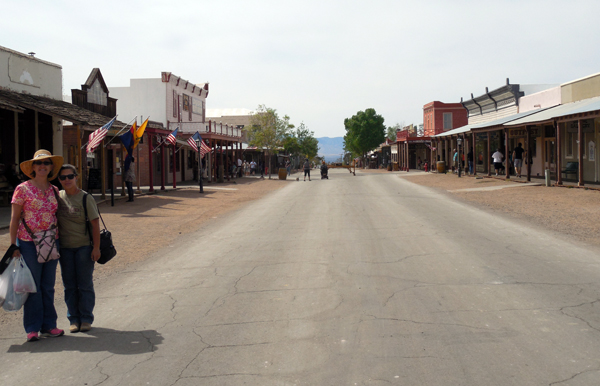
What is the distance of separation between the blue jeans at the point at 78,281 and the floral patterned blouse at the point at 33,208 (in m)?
0.37

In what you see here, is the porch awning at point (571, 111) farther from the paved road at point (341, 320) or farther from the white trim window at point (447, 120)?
the white trim window at point (447, 120)

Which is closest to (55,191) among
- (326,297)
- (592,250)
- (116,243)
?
(326,297)

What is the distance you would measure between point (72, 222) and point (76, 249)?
0.28 meters

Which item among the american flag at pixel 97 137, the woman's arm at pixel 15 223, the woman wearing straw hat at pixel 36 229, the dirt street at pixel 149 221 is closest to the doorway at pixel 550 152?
the dirt street at pixel 149 221

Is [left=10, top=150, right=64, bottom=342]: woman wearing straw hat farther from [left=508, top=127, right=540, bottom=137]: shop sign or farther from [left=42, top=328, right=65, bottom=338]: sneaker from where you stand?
[left=508, top=127, right=540, bottom=137]: shop sign

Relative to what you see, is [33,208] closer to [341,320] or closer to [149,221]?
[341,320]

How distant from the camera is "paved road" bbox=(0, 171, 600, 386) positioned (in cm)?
442

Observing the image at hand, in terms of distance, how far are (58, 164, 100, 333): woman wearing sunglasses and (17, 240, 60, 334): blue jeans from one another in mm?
141

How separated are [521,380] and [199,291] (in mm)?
4332

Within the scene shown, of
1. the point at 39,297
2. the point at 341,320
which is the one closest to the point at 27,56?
the point at 39,297

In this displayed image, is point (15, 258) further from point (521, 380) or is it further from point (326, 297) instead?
point (521, 380)

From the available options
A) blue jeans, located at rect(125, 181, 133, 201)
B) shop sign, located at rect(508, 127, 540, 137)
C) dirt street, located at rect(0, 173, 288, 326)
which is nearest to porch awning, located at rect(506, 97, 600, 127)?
shop sign, located at rect(508, 127, 540, 137)

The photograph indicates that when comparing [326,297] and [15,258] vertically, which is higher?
[15,258]

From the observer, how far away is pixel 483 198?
21422mm
